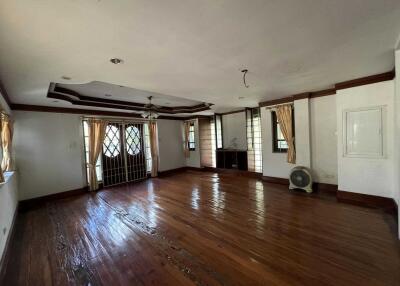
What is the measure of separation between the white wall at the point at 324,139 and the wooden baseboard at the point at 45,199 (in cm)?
630

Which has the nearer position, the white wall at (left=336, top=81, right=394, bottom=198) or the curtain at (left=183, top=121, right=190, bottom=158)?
the white wall at (left=336, top=81, right=394, bottom=198)

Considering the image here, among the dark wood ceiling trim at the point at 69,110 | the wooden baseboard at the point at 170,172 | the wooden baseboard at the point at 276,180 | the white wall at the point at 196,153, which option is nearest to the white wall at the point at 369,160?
the wooden baseboard at the point at 276,180

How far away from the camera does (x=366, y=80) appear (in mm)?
3361

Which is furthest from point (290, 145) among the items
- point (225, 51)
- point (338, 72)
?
point (225, 51)

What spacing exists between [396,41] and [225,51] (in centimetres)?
192

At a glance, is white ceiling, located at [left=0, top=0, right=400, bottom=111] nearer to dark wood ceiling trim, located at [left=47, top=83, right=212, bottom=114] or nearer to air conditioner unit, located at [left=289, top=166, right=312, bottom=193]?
dark wood ceiling trim, located at [left=47, top=83, right=212, bottom=114]

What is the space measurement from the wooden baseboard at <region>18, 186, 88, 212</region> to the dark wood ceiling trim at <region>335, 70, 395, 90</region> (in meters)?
6.84

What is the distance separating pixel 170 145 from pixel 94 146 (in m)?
2.94

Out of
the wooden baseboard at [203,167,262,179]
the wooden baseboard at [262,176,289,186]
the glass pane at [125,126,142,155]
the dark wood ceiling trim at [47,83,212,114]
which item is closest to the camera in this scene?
the dark wood ceiling trim at [47,83,212,114]

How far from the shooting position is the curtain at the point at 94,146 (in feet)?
17.7

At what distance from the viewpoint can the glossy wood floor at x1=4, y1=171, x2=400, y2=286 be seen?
1884 millimetres

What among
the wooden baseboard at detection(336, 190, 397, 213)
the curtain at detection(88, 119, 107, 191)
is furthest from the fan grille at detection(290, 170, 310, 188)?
the curtain at detection(88, 119, 107, 191)

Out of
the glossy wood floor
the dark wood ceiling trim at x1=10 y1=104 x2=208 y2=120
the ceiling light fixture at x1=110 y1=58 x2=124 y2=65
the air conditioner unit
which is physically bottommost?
the glossy wood floor

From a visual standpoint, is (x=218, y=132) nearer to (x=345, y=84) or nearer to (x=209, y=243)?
(x=345, y=84)
